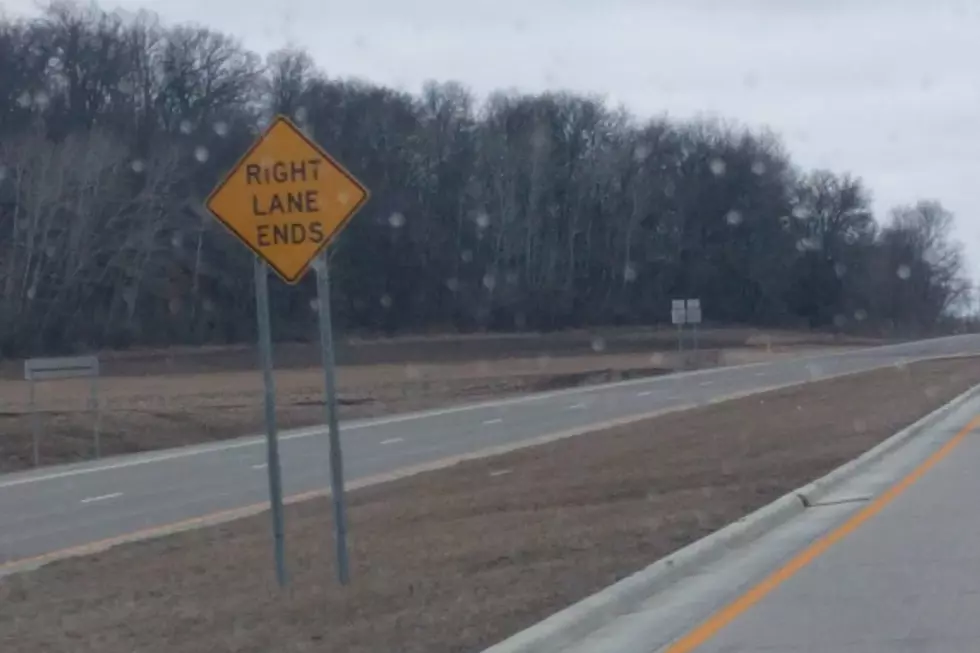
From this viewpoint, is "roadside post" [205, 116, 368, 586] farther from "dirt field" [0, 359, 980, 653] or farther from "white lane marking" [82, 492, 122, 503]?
"white lane marking" [82, 492, 122, 503]

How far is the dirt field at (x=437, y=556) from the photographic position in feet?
31.5

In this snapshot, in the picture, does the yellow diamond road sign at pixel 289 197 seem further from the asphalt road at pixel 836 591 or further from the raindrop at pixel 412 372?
the raindrop at pixel 412 372

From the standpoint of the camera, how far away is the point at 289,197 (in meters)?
10.9

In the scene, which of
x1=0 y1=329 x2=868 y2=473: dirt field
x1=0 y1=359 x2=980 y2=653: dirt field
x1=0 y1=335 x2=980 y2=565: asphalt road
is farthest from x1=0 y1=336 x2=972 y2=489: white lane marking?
x1=0 y1=359 x2=980 y2=653: dirt field

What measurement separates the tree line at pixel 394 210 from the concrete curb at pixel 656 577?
64.4 metres

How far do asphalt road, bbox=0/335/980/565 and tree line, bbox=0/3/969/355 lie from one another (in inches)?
1535

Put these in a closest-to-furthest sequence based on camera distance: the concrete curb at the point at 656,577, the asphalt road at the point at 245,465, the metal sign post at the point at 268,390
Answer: the concrete curb at the point at 656,577
the metal sign post at the point at 268,390
the asphalt road at the point at 245,465

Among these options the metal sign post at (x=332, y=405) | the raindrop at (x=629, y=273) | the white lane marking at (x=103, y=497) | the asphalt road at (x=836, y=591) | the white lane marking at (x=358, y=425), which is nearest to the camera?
the asphalt road at (x=836, y=591)

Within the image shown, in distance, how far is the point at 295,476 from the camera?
2706 cm

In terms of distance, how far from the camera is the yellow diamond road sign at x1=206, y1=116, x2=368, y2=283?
10.8m

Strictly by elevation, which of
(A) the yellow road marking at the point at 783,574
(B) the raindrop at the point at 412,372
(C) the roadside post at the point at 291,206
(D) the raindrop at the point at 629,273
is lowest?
(B) the raindrop at the point at 412,372

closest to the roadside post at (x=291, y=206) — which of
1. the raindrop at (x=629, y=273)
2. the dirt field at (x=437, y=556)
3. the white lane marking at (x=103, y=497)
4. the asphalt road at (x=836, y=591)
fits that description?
the dirt field at (x=437, y=556)

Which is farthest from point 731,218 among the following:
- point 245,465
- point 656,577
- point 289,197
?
point 289,197

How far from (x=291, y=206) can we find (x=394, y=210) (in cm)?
9342
